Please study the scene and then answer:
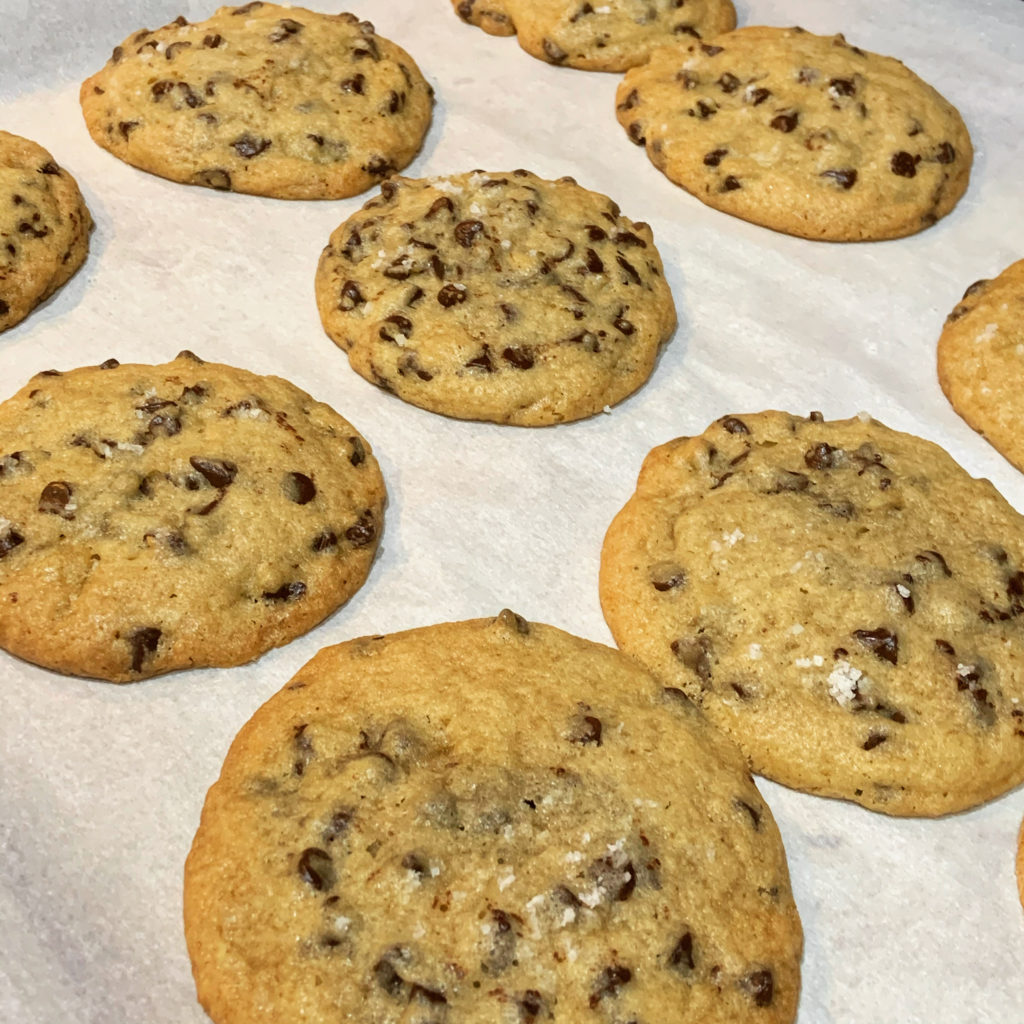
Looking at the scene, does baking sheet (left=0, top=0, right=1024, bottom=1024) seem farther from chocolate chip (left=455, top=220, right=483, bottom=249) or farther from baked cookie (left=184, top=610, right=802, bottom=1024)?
chocolate chip (left=455, top=220, right=483, bottom=249)

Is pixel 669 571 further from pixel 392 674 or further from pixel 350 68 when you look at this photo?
pixel 350 68

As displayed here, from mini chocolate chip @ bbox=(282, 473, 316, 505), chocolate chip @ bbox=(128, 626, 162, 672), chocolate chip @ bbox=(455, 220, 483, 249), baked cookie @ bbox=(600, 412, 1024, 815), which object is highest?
chocolate chip @ bbox=(455, 220, 483, 249)

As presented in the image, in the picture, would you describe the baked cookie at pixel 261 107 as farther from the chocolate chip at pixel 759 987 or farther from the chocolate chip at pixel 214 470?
the chocolate chip at pixel 759 987

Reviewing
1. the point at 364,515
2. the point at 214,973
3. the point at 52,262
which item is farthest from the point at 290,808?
the point at 52,262

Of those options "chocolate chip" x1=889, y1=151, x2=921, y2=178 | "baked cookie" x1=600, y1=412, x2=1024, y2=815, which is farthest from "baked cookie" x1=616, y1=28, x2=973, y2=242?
"baked cookie" x1=600, y1=412, x2=1024, y2=815

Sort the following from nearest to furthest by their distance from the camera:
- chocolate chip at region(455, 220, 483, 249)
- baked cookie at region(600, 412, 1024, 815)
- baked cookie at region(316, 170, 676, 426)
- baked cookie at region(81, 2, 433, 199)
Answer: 1. baked cookie at region(600, 412, 1024, 815)
2. baked cookie at region(316, 170, 676, 426)
3. chocolate chip at region(455, 220, 483, 249)
4. baked cookie at region(81, 2, 433, 199)

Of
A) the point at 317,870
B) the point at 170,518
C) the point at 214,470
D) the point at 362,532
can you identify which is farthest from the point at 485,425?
the point at 317,870

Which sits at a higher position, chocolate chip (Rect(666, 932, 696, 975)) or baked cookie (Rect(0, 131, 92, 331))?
baked cookie (Rect(0, 131, 92, 331))
